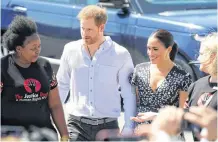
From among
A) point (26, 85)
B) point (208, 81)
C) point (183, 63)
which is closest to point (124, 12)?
point (183, 63)

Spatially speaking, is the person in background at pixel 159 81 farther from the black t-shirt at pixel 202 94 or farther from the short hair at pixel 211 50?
the short hair at pixel 211 50

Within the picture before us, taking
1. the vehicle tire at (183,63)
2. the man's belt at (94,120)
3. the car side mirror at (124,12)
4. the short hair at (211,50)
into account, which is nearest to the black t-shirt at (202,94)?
the short hair at (211,50)

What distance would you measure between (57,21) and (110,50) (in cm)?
302

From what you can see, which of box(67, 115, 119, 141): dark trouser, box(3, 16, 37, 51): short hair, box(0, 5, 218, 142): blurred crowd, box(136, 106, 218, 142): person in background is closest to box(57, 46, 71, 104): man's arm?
box(0, 5, 218, 142): blurred crowd

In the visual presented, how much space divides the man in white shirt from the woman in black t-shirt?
30 cm

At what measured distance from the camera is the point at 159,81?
5141 mm

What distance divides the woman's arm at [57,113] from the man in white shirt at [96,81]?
267 mm

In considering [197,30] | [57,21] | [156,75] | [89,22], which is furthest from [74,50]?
[57,21]

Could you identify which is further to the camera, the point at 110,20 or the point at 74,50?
the point at 110,20

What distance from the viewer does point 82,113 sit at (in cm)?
538

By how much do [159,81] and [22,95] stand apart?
1027 millimetres

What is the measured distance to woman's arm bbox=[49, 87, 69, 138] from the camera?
5.05 meters

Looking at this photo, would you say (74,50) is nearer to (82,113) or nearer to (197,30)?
(82,113)

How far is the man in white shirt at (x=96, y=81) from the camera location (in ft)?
17.6
